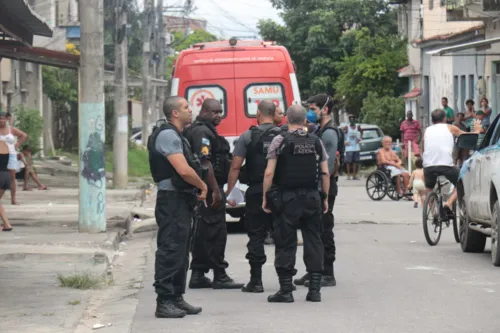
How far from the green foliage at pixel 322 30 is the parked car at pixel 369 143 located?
2403 cm

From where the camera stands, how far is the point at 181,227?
32.5 feet

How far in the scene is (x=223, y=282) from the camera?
11.9m

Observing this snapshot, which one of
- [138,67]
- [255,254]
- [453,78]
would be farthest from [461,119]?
[138,67]

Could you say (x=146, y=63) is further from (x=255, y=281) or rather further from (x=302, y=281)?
(x=255, y=281)

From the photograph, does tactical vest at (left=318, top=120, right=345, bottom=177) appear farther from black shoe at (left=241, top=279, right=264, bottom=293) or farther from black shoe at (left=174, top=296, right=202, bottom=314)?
black shoe at (left=174, top=296, right=202, bottom=314)

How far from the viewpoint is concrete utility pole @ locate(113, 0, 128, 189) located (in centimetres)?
2877

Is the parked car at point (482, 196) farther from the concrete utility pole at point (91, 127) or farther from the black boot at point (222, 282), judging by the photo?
the concrete utility pole at point (91, 127)

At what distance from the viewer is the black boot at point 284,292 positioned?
1069 centimetres

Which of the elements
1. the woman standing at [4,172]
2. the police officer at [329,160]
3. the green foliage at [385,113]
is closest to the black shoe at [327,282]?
the police officer at [329,160]

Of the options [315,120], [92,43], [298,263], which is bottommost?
[298,263]

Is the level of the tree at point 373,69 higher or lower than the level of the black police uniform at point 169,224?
higher

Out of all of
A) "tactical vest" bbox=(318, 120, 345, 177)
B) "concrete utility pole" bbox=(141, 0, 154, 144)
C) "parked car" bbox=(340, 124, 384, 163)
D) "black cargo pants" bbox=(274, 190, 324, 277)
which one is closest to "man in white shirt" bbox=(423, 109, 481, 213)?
"tactical vest" bbox=(318, 120, 345, 177)

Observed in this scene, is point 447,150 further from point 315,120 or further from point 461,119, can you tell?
point 461,119

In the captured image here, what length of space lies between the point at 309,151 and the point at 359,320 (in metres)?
1.80
